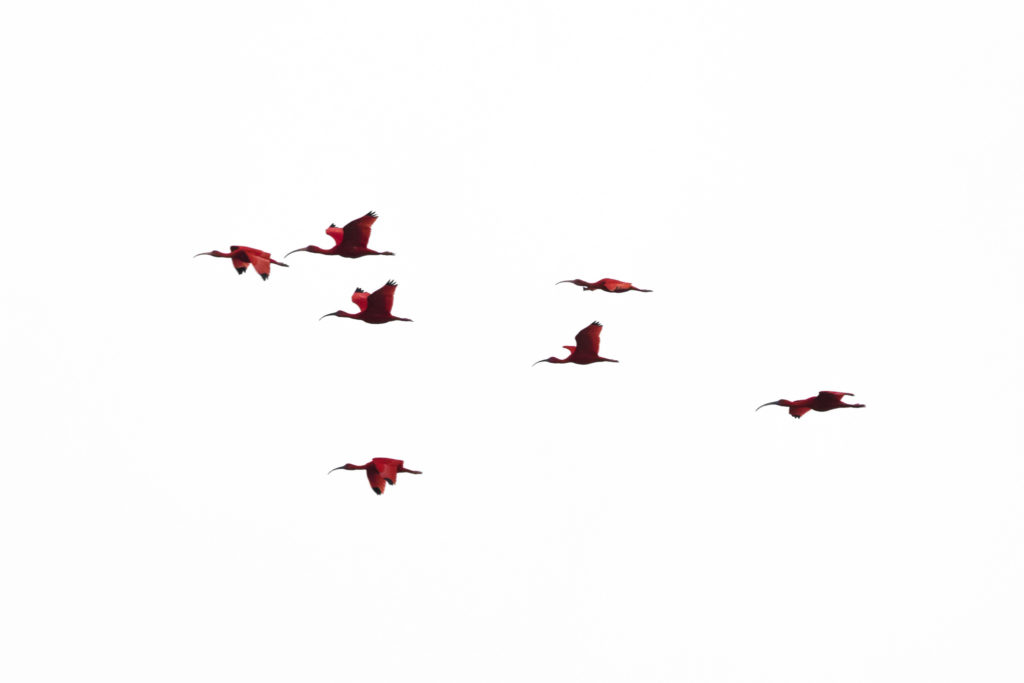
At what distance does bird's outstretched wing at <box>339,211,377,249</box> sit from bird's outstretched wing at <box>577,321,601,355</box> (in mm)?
5199

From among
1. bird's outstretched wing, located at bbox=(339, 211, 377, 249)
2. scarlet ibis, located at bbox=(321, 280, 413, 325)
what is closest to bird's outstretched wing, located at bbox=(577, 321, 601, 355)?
scarlet ibis, located at bbox=(321, 280, 413, 325)

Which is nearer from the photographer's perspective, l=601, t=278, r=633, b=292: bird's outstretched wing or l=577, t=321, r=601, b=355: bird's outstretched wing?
l=577, t=321, r=601, b=355: bird's outstretched wing

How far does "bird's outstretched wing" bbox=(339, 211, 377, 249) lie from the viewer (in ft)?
124

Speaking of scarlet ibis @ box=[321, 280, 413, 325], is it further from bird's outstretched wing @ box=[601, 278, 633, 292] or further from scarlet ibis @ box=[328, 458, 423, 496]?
bird's outstretched wing @ box=[601, 278, 633, 292]

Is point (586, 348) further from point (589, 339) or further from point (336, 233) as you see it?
point (336, 233)

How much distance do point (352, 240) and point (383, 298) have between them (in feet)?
4.88

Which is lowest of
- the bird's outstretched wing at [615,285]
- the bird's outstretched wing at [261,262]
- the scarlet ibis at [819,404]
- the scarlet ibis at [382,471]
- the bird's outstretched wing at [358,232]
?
the scarlet ibis at [382,471]

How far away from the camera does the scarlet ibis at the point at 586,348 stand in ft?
125

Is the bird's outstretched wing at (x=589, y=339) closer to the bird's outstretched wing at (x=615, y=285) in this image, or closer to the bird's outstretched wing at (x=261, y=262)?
the bird's outstretched wing at (x=615, y=285)

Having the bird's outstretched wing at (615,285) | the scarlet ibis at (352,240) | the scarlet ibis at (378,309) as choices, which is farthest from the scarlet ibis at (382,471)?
the bird's outstretched wing at (615,285)

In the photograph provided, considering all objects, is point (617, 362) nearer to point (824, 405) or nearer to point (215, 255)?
point (824, 405)

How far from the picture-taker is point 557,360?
38.7 m

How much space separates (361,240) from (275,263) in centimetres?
200

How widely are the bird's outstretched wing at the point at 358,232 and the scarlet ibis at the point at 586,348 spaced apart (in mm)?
4719
